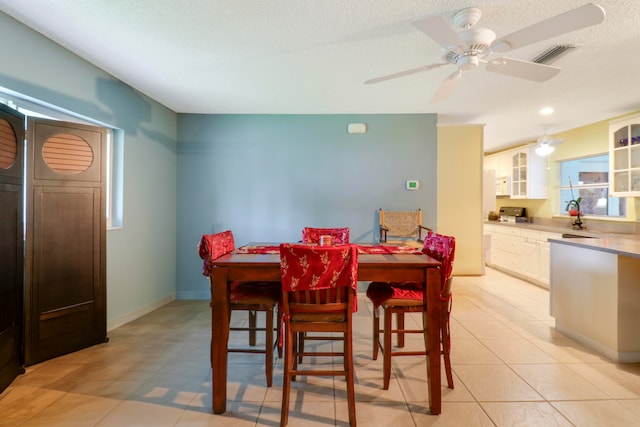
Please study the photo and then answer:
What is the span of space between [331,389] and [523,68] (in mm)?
2412

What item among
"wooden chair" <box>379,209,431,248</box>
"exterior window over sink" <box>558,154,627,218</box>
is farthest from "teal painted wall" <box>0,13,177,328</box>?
"exterior window over sink" <box>558,154,627,218</box>

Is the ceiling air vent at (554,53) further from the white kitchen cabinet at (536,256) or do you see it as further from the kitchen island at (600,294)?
the white kitchen cabinet at (536,256)

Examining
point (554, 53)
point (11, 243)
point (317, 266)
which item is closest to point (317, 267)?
point (317, 266)

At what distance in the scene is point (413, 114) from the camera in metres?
4.13

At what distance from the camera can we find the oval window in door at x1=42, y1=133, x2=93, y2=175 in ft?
7.67

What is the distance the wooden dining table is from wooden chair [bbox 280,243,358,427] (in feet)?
0.63

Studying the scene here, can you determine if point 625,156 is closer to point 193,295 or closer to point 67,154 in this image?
point 193,295

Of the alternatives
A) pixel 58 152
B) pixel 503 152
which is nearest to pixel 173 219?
pixel 58 152

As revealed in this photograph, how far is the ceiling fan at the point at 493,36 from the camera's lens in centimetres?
148

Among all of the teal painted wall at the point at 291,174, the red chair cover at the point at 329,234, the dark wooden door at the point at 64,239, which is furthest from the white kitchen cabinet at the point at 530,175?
the dark wooden door at the point at 64,239

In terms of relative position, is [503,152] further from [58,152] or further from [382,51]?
[58,152]

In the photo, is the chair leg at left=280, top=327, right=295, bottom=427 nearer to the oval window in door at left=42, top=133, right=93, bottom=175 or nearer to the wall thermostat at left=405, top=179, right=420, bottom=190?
the oval window in door at left=42, top=133, right=93, bottom=175

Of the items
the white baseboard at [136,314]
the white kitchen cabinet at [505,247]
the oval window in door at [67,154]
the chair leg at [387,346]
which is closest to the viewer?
the chair leg at [387,346]

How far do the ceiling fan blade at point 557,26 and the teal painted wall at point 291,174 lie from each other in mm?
2360
